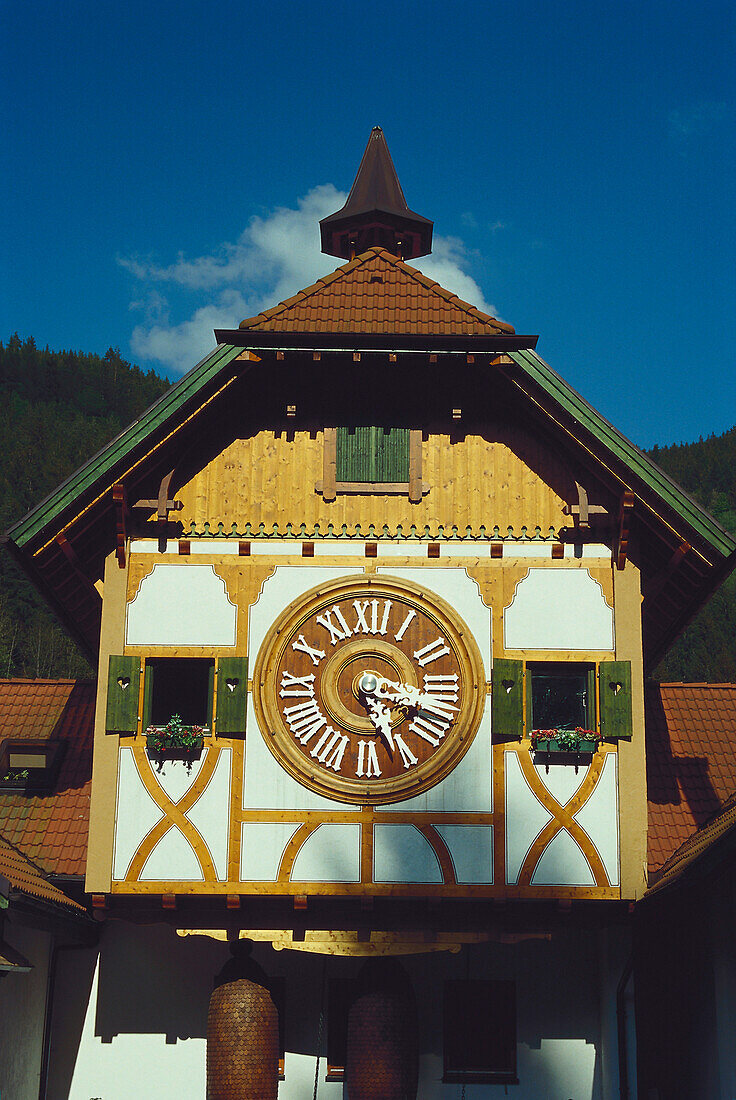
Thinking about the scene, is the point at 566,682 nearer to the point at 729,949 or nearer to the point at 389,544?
the point at 389,544

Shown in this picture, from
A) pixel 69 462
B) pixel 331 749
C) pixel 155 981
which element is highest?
pixel 69 462

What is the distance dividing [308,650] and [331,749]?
3.78 ft

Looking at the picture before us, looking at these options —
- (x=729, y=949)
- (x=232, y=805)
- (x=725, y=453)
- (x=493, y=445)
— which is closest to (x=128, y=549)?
(x=232, y=805)

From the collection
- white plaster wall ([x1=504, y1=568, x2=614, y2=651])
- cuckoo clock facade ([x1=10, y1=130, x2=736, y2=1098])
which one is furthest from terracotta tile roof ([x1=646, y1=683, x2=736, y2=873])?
white plaster wall ([x1=504, y1=568, x2=614, y2=651])

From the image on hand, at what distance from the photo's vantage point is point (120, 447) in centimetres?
1526

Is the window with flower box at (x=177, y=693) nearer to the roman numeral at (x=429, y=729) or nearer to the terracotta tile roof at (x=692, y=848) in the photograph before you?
the roman numeral at (x=429, y=729)

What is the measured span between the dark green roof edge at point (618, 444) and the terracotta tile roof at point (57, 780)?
24.8 ft

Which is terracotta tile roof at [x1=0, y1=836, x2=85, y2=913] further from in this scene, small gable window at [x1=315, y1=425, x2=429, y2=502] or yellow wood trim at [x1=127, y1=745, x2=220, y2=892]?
small gable window at [x1=315, y1=425, x2=429, y2=502]

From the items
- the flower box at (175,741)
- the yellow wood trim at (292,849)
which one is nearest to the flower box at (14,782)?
the flower box at (175,741)

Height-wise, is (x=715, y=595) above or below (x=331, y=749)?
above

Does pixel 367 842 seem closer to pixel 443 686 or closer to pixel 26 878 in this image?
pixel 443 686

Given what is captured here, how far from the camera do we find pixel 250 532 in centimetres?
1595

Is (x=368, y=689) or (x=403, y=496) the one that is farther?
(x=403, y=496)

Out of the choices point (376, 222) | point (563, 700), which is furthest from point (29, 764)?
point (376, 222)
